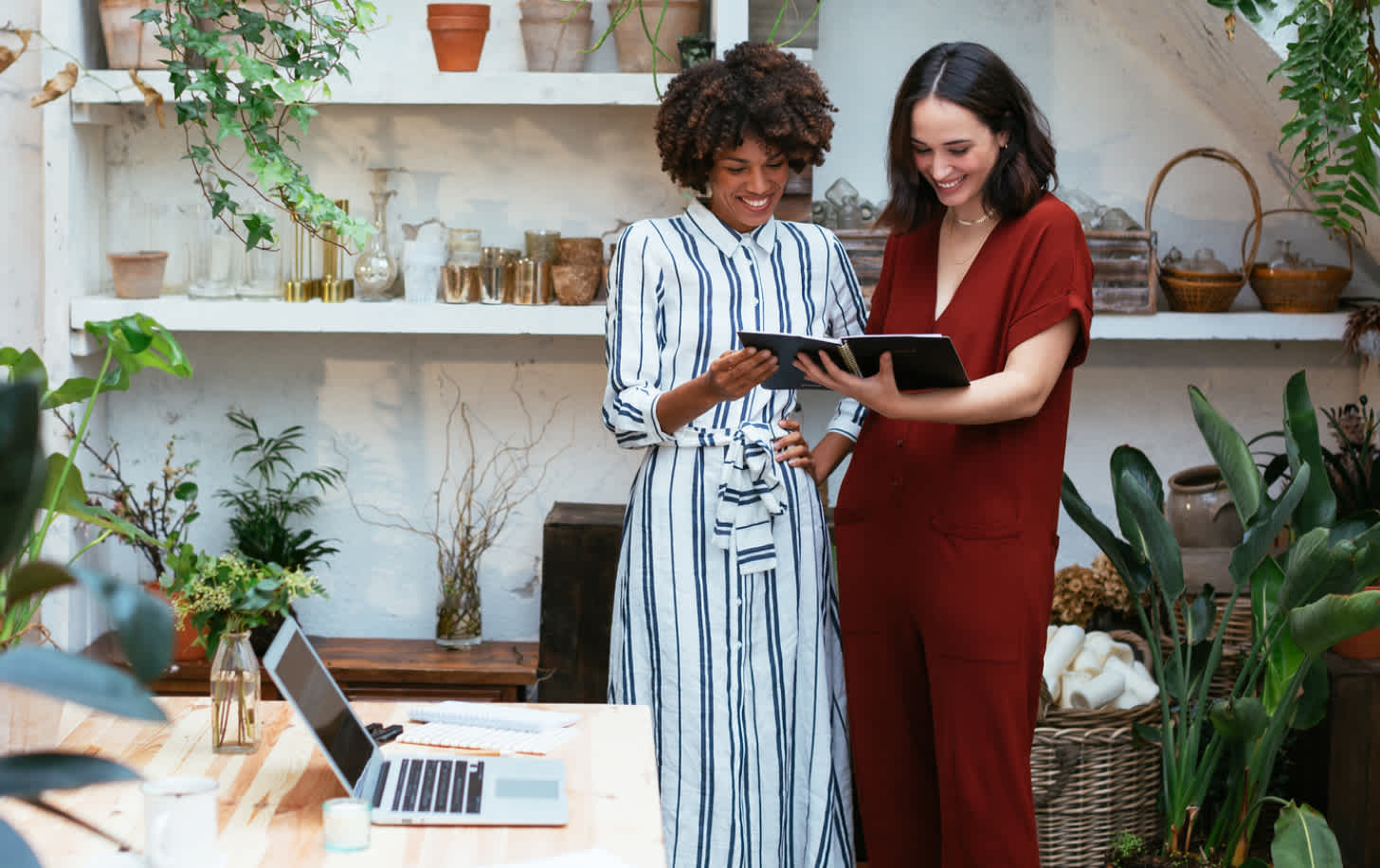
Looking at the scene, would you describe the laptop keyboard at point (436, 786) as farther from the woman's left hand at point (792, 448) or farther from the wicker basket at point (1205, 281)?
the wicker basket at point (1205, 281)

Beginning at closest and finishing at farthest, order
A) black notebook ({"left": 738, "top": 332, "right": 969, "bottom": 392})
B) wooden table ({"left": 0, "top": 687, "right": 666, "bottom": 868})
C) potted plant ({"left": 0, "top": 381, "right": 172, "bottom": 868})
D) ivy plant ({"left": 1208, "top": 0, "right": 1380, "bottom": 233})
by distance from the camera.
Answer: potted plant ({"left": 0, "top": 381, "right": 172, "bottom": 868}), wooden table ({"left": 0, "top": 687, "right": 666, "bottom": 868}), black notebook ({"left": 738, "top": 332, "right": 969, "bottom": 392}), ivy plant ({"left": 1208, "top": 0, "right": 1380, "bottom": 233})

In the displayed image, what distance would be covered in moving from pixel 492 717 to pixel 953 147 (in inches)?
43.7

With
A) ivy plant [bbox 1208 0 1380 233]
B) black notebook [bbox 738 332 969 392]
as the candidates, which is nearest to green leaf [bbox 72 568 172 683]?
black notebook [bbox 738 332 969 392]

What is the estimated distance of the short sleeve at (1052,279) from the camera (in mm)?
2062

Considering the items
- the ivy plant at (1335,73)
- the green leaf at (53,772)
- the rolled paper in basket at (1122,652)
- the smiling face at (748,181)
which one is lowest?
the rolled paper in basket at (1122,652)

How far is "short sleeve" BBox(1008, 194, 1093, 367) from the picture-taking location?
2.06 m

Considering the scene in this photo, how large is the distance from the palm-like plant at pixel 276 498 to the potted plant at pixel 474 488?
12cm

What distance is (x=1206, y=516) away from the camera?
10.7 feet

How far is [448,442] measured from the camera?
11.9 ft

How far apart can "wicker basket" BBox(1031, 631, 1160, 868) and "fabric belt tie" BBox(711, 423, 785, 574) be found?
896 mm

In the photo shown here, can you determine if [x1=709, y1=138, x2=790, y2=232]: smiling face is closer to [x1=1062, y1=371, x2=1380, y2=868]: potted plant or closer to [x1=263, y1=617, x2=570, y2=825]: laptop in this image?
[x1=1062, y1=371, x2=1380, y2=868]: potted plant

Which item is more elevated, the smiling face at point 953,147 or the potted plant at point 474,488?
the smiling face at point 953,147

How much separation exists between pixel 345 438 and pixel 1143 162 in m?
2.26

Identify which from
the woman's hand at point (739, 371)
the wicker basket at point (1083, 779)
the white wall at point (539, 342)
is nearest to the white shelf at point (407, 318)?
the white wall at point (539, 342)
